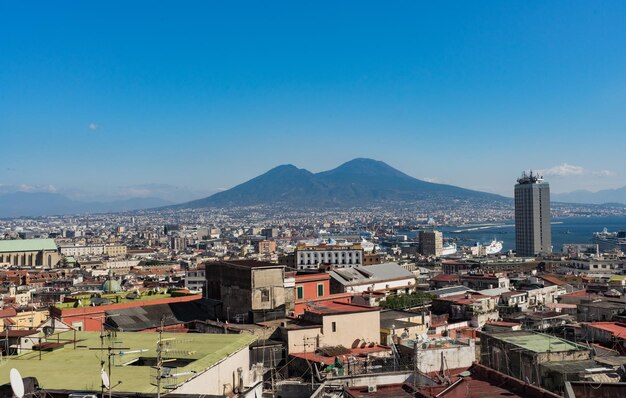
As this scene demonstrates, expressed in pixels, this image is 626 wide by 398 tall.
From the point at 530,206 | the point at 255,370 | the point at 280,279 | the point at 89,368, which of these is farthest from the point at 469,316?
the point at 530,206

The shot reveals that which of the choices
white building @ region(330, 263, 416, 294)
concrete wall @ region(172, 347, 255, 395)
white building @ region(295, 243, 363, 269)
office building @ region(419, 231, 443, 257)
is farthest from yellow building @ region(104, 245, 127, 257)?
concrete wall @ region(172, 347, 255, 395)

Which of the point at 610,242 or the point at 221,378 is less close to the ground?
the point at 221,378

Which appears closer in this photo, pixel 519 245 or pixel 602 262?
pixel 602 262

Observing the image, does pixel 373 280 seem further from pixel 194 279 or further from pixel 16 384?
pixel 16 384

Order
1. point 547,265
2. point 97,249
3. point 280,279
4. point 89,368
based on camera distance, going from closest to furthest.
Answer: point 89,368 → point 280,279 → point 547,265 → point 97,249

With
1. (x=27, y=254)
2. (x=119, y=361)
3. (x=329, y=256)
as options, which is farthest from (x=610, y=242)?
(x=119, y=361)

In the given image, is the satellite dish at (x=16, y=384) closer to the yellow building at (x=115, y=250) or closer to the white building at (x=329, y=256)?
the white building at (x=329, y=256)

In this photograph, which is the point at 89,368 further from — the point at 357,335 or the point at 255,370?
the point at 357,335
